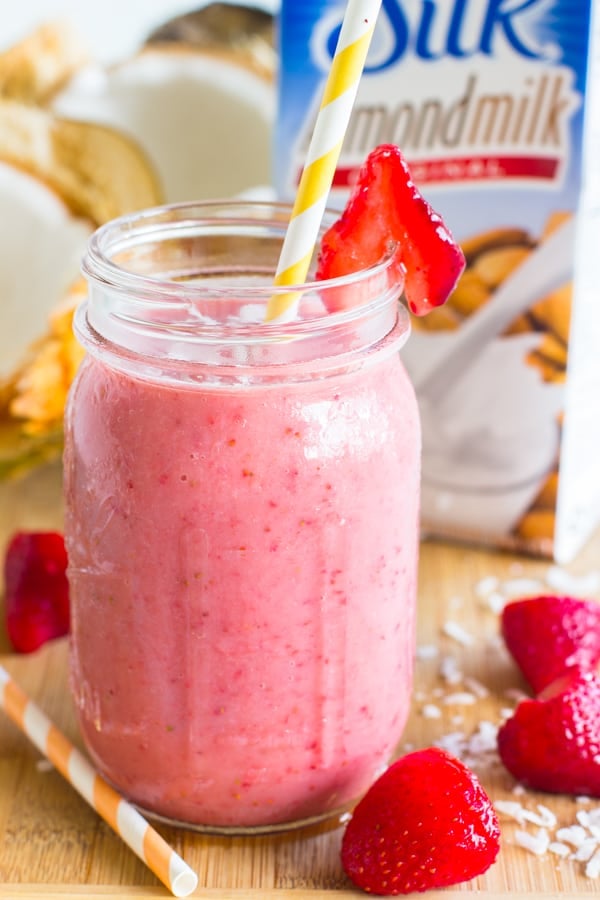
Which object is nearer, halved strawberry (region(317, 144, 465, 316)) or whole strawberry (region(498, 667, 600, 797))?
halved strawberry (region(317, 144, 465, 316))

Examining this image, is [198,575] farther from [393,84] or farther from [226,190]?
[226,190]

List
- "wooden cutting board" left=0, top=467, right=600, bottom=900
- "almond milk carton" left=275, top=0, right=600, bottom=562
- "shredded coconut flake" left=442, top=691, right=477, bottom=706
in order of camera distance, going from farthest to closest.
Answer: "almond milk carton" left=275, top=0, right=600, bottom=562
"shredded coconut flake" left=442, top=691, right=477, bottom=706
"wooden cutting board" left=0, top=467, right=600, bottom=900

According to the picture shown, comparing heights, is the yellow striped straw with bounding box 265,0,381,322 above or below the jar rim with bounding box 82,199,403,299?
above

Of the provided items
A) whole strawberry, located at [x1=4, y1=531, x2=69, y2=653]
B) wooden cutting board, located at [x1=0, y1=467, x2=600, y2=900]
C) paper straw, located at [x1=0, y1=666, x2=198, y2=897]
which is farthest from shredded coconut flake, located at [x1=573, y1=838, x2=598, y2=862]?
whole strawberry, located at [x1=4, y1=531, x2=69, y2=653]

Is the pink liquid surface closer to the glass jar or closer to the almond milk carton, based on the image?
the glass jar

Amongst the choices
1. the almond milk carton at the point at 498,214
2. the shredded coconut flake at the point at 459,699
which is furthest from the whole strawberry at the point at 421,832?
the almond milk carton at the point at 498,214

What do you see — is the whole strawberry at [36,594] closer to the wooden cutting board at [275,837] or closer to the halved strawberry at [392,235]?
the wooden cutting board at [275,837]
